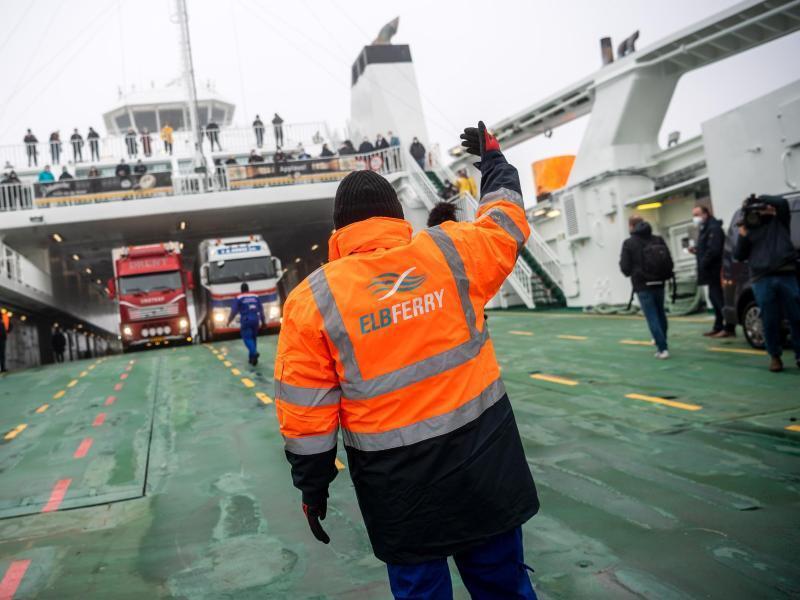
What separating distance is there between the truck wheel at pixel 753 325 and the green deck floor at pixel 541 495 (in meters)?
0.19

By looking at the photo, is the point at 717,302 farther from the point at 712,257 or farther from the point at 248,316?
the point at 248,316

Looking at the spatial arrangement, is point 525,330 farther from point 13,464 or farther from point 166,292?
point 166,292

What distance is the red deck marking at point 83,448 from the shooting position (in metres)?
6.91

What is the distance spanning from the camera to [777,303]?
23.2ft

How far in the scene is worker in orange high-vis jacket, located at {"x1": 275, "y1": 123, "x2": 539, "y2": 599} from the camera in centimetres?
210

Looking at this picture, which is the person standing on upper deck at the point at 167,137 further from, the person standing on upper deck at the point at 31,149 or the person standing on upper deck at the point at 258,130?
the person standing on upper deck at the point at 31,149

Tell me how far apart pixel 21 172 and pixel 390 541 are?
115 ft

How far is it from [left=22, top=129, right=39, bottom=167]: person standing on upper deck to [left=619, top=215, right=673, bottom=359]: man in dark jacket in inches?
1149

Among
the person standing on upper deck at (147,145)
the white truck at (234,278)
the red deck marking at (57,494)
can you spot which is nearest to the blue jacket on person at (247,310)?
the red deck marking at (57,494)

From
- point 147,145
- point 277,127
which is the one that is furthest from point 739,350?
point 147,145

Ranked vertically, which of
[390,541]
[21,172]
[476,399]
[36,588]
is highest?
[21,172]

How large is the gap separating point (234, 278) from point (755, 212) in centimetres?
1706

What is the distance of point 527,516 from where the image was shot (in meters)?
2.18

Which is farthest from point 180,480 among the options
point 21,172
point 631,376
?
point 21,172
